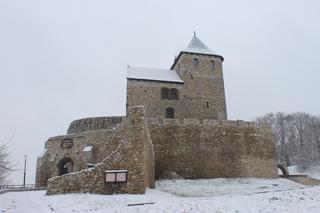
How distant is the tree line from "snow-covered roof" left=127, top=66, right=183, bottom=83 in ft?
73.8

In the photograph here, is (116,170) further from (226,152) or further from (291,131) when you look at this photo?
(291,131)

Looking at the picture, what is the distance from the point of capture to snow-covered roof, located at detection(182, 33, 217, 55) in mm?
36281

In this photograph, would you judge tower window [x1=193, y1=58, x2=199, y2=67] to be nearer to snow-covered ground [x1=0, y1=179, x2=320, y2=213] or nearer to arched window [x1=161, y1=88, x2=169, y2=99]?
arched window [x1=161, y1=88, x2=169, y2=99]

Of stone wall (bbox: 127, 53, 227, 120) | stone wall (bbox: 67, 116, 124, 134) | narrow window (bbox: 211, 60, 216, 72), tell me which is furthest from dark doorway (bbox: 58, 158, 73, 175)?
narrow window (bbox: 211, 60, 216, 72)

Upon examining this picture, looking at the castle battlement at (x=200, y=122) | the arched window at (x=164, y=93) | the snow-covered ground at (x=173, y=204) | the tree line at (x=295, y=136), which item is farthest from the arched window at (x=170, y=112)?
the tree line at (x=295, y=136)

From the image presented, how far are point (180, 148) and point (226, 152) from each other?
11.6 ft

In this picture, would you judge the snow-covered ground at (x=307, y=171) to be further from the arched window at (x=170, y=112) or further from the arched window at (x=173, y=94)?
the arched window at (x=173, y=94)

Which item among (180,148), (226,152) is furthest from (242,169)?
(180,148)

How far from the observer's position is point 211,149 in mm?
22891

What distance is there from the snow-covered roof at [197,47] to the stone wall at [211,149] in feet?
45.9

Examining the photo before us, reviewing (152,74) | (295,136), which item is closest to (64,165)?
(152,74)

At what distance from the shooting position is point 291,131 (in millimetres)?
56125

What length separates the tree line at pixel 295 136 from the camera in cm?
5131

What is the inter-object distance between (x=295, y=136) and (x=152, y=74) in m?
33.7
